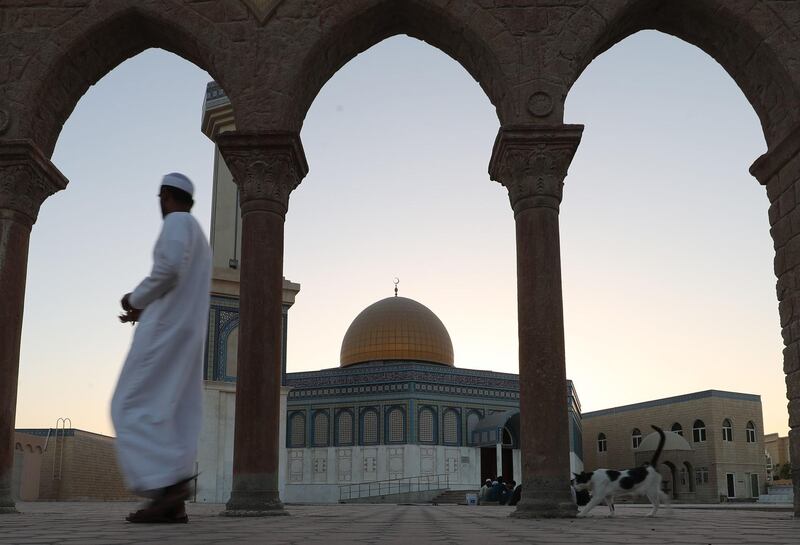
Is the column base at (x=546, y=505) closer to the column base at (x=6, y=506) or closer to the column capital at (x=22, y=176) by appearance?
the column base at (x=6, y=506)

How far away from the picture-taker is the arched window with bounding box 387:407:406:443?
33.7m

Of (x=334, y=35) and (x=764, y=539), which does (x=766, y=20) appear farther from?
(x=764, y=539)

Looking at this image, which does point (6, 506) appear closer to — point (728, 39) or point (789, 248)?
point (789, 248)

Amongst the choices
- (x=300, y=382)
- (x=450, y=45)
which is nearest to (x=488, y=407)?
(x=300, y=382)

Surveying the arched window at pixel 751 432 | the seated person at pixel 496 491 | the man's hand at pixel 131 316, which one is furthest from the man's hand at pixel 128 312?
the arched window at pixel 751 432

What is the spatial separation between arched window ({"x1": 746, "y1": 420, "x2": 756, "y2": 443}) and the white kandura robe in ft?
125

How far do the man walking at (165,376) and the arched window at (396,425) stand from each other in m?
29.6

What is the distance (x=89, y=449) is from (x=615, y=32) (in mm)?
23812

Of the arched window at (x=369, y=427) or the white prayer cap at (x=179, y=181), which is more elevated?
the white prayer cap at (x=179, y=181)

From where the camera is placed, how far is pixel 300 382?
3666 cm

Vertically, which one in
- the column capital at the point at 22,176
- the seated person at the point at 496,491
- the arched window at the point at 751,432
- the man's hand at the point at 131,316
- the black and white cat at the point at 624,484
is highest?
the column capital at the point at 22,176

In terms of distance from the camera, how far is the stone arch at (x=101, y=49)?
29.5 feet

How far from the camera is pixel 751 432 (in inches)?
1497

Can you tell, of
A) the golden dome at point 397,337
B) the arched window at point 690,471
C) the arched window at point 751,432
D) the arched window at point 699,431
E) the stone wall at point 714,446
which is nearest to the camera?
the stone wall at point 714,446
